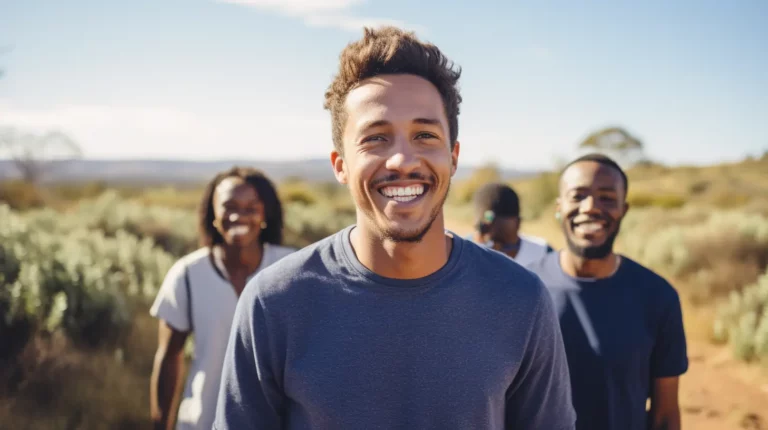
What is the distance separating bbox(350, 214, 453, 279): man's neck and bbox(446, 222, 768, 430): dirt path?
5.63 m

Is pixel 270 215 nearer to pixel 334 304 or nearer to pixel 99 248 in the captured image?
pixel 334 304

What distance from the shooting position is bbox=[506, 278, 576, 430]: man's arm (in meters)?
1.64

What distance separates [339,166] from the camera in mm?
1884

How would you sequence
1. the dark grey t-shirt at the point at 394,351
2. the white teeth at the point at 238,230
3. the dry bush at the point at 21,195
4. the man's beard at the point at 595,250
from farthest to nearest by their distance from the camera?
the dry bush at the point at 21,195 → the white teeth at the point at 238,230 → the man's beard at the point at 595,250 → the dark grey t-shirt at the point at 394,351

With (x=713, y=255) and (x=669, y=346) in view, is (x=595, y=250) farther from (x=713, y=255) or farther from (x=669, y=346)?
(x=713, y=255)

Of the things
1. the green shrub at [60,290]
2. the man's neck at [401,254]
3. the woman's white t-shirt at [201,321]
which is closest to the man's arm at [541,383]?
the man's neck at [401,254]

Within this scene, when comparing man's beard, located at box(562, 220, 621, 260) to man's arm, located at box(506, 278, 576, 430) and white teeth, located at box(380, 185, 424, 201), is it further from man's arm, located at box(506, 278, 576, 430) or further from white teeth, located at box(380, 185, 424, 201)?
white teeth, located at box(380, 185, 424, 201)

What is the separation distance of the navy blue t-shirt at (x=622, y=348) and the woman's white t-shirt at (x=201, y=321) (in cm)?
170

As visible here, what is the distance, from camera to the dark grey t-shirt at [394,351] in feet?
5.06

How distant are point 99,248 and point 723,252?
36.0 feet

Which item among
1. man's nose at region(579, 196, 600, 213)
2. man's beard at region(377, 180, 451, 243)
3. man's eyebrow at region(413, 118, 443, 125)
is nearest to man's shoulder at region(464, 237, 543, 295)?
man's beard at region(377, 180, 451, 243)

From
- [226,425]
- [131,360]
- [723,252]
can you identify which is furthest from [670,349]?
[723,252]

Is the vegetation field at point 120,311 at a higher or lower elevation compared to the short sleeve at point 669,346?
lower

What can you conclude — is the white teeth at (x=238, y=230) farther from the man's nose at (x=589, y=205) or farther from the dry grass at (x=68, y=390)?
the dry grass at (x=68, y=390)
